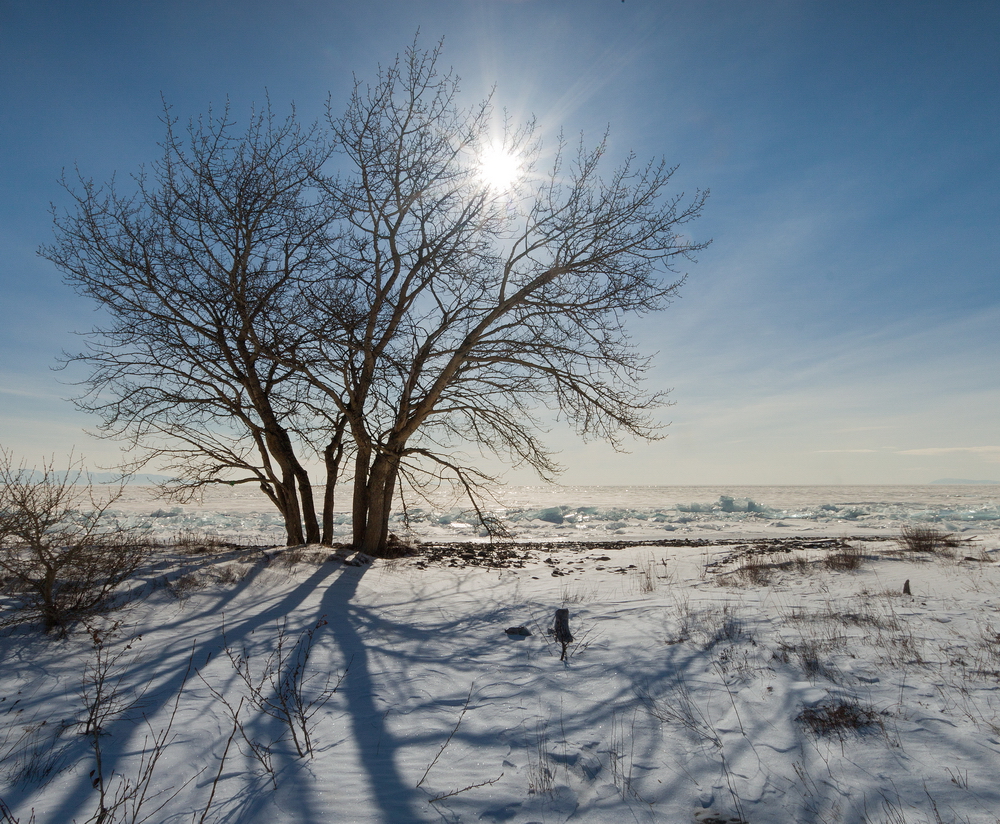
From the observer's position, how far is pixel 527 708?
3.73m

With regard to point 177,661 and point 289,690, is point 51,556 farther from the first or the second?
point 289,690

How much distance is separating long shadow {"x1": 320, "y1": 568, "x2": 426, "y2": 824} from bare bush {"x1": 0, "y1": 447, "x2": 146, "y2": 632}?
236 cm

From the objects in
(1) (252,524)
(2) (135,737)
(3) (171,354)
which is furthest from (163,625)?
(1) (252,524)

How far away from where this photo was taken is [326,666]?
4609mm

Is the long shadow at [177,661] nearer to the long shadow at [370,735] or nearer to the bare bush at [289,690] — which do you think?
the bare bush at [289,690]

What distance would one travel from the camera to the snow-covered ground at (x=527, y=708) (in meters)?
2.64

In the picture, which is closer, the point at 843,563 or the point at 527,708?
the point at 527,708

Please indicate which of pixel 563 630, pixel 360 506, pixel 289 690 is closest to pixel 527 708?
pixel 563 630

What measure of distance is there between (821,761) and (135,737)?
12.9 ft

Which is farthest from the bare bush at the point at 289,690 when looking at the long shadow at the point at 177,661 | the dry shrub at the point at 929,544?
the dry shrub at the point at 929,544

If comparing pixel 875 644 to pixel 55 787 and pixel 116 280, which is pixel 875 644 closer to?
pixel 55 787

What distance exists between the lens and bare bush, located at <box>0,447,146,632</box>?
4.79 meters

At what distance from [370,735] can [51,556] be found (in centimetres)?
360

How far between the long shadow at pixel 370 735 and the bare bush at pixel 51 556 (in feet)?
7.75
